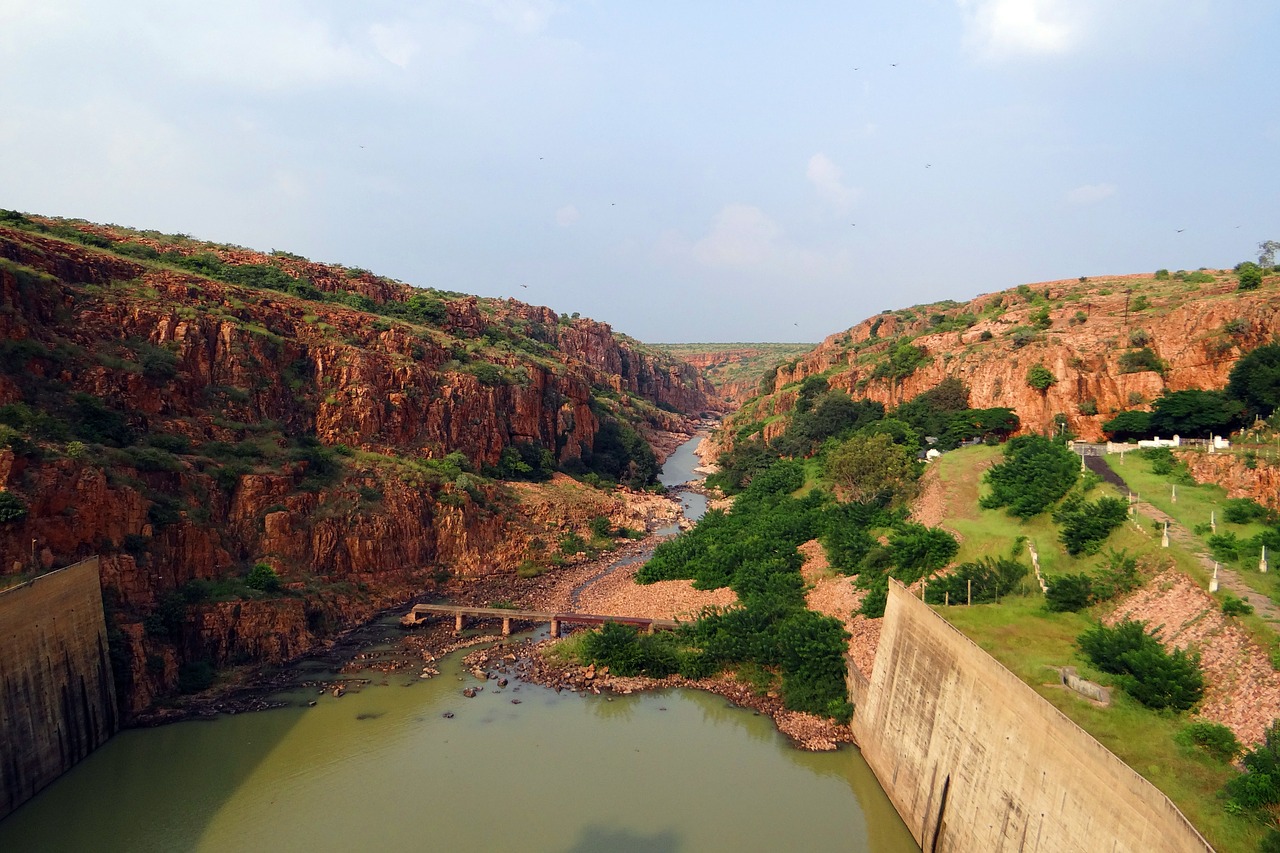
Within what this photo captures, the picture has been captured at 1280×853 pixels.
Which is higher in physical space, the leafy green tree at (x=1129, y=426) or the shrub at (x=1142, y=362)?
the shrub at (x=1142, y=362)

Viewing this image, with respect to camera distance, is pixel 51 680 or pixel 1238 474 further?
pixel 1238 474

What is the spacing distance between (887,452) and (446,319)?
3617cm

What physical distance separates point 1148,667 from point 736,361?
169 meters

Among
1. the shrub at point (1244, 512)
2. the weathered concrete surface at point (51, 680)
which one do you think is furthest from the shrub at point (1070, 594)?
the weathered concrete surface at point (51, 680)

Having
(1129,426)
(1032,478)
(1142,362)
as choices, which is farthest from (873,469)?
(1142,362)

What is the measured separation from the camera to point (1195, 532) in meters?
17.2

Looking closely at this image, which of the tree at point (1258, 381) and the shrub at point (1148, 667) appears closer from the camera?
the shrub at point (1148, 667)

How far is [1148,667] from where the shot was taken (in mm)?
12320

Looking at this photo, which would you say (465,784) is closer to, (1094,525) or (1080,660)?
(1080,660)

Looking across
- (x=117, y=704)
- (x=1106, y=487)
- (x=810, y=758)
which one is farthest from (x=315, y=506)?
(x=1106, y=487)

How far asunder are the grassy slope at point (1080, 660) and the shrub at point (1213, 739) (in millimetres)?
209

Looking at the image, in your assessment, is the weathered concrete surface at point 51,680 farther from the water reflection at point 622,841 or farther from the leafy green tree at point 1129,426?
the leafy green tree at point 1129,426

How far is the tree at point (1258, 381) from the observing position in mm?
24358

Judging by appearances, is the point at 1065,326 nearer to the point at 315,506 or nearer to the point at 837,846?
the point at 837,846
